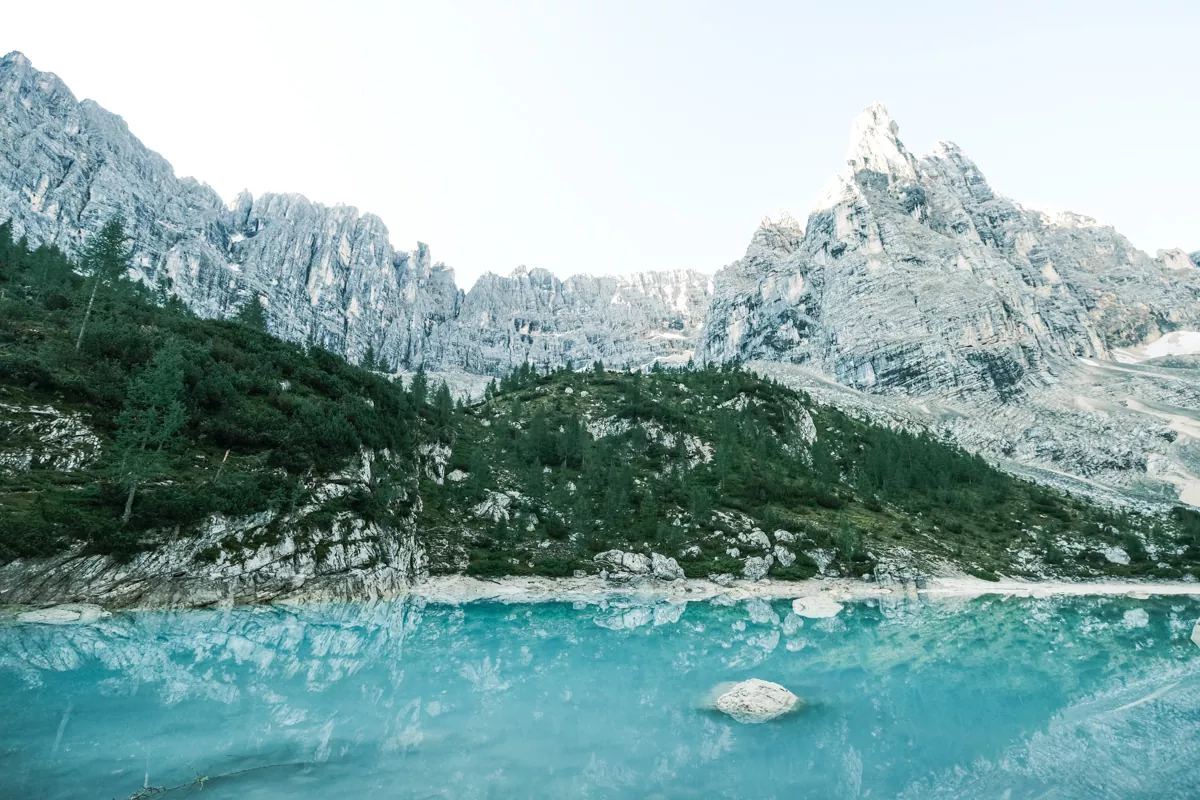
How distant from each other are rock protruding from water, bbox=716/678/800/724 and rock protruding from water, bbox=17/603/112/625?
96.8 ft

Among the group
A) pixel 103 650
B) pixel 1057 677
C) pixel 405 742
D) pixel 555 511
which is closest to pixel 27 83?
pixel 555 511

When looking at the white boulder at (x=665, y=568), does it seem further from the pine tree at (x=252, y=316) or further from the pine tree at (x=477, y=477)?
the pine tree at (x=252, y=316)

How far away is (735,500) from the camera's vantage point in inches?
2953

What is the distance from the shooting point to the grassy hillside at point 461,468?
119 ft

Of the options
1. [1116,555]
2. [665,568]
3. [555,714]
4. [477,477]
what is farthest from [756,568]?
[1116,555]

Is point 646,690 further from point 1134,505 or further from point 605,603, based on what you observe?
point 1134,505

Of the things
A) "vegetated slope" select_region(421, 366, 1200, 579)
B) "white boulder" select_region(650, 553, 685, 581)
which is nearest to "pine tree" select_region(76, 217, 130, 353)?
"vegetated slope" select_region(421, 366, 1200, 579)

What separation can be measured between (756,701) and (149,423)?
38602 mm

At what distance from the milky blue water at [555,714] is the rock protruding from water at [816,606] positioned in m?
9.90

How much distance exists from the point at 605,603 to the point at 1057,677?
95.1ft

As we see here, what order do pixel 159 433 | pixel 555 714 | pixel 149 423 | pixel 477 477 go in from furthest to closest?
pixel 477 477 → pixel 159 433 → pixel 149 423 → pixel 555 714

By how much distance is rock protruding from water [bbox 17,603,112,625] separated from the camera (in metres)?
26.0

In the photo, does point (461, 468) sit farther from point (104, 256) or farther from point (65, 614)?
point (65, 614)

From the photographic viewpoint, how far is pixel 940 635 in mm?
36938
